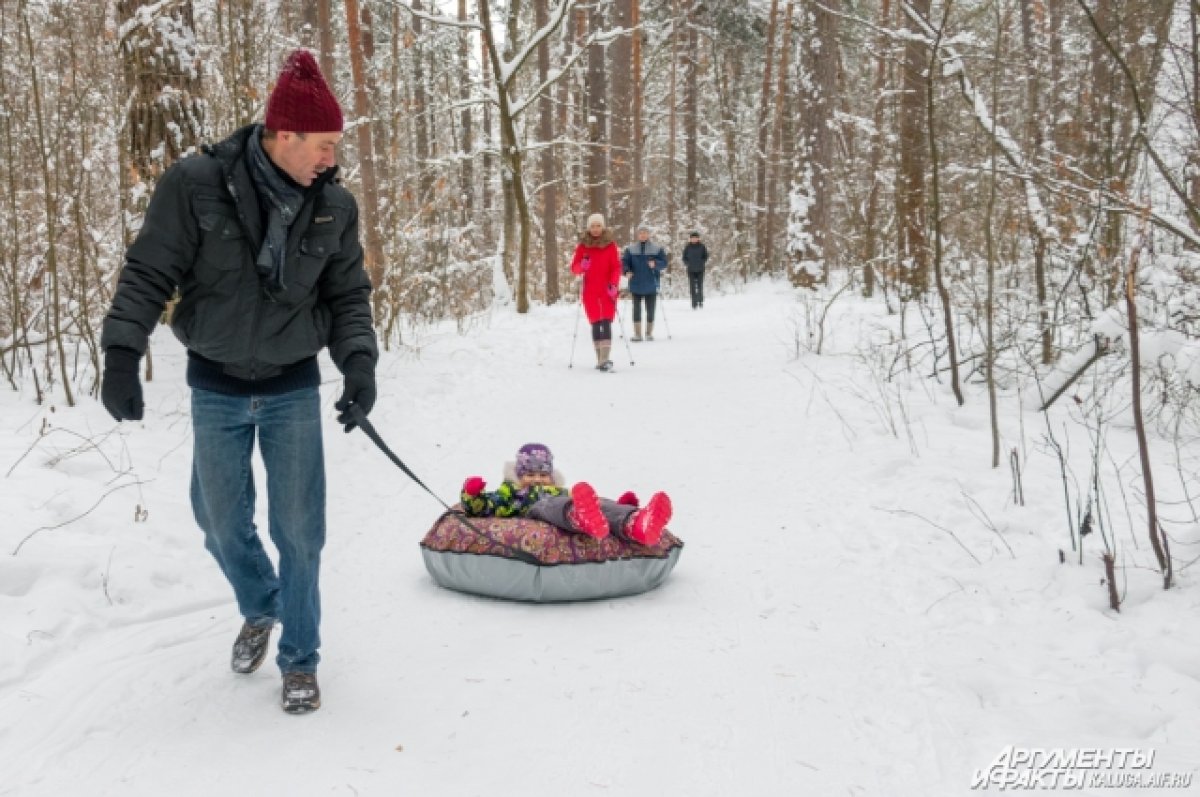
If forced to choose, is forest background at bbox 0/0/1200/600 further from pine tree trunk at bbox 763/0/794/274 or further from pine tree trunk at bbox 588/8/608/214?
pine tree trunk at bbox 763/0/794/274

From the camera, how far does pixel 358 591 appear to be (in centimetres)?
444

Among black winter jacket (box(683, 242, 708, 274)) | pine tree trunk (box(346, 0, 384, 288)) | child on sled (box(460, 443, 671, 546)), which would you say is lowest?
child on sled (box(460, 443, 671, 546))

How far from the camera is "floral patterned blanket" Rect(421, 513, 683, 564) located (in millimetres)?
4285

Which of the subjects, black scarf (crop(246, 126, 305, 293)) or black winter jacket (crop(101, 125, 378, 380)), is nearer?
black winter jacket (crop(101, 125, 378, 380))

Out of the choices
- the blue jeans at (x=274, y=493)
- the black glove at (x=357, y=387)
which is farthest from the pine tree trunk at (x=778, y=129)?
the blue jeans at (x=274, y=493)

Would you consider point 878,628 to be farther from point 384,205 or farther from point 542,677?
point 384,205

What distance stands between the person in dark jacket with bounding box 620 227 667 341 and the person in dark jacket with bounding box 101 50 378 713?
11036mm

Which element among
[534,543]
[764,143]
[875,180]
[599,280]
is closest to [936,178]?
[534,543]

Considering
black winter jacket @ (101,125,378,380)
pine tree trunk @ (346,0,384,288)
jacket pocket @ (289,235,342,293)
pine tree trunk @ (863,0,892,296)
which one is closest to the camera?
black winter jacket @ (101,125,378,380)

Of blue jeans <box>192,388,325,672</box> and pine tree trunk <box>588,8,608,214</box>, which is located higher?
pine tree trunk <box>588,8,608,214</box>

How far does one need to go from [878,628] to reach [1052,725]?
97 cm

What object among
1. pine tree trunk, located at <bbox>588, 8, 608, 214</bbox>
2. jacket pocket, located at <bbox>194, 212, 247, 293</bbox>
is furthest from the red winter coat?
jacket pocket, located at <bbox>194, 212, 247, 293</bbox>

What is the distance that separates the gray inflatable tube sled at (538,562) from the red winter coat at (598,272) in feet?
23.4

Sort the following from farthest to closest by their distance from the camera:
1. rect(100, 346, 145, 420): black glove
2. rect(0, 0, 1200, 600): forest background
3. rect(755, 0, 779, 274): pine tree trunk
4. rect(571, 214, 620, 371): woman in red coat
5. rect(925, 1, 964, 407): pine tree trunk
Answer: rect(755, 0, 779, 274): pine tree trunk, rect(571, 214, 620, 371): woman in red coat, rect(925, 1, 964, 407): pine tree trunk, rect(0, 0, 1200, 600): forest background, rect(100, 346, 145, 420): black glove
